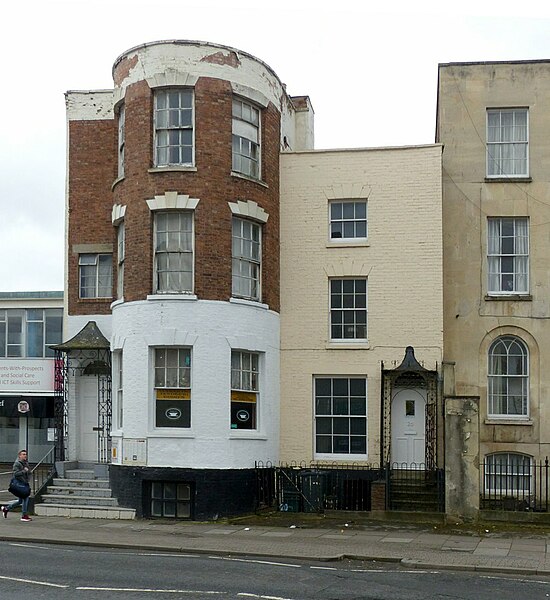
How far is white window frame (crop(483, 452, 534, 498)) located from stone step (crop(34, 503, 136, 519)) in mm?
9731

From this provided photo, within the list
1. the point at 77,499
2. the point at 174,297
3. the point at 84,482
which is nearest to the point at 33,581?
the point at 77,499

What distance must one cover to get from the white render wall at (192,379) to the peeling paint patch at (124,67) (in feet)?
19.2

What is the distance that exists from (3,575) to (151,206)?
432 inches

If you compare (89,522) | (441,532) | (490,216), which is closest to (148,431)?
(89,522)

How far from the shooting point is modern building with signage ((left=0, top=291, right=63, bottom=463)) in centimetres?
3912

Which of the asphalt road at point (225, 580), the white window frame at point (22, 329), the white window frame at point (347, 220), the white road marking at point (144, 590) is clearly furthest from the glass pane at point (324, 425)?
the white window frame at point (22, 329)

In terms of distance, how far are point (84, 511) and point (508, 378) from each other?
11970mm

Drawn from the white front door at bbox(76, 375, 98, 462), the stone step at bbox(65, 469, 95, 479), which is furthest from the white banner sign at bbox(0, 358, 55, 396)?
the stone step at bbox(65, 469, 95, 479)

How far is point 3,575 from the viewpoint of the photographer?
586 inches

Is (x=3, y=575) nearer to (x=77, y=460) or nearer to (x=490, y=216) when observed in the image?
(x=77, y=460)

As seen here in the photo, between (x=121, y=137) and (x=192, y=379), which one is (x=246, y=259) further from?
(x=121, y=137)

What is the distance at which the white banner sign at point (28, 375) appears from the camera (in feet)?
129

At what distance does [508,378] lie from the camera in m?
26.7

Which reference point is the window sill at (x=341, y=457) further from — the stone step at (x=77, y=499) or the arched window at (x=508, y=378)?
the stone step at (x=77, y=499)
